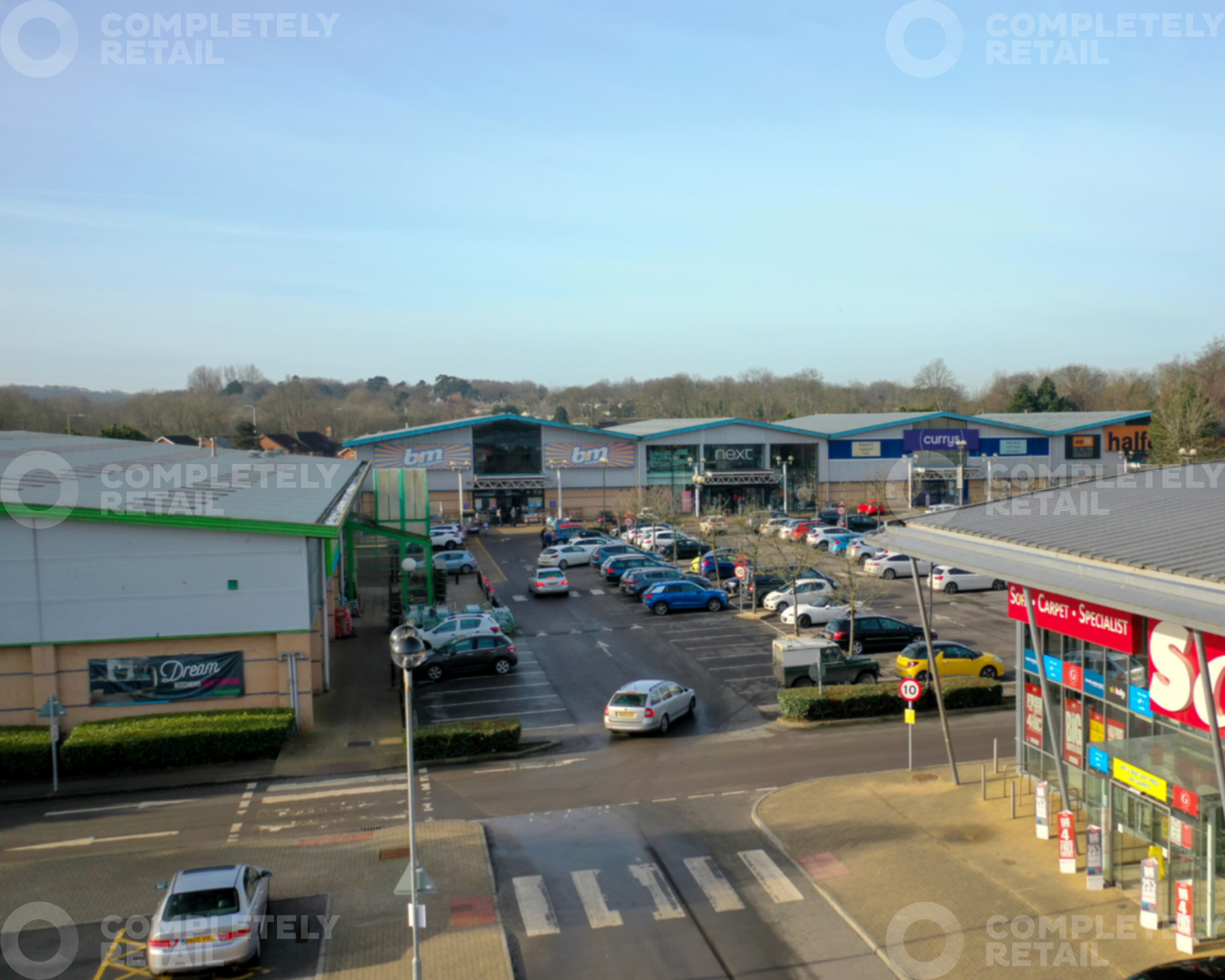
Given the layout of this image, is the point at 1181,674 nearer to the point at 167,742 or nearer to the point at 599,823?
the point at 599,823

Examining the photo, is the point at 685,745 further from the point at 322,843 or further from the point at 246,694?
the point at 246,694

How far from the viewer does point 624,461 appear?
63.4 metres

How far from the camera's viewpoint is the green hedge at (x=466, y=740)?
61.8 ft

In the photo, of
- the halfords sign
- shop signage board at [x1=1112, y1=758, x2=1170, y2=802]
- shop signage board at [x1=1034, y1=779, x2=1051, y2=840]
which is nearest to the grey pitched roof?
the halfords sign

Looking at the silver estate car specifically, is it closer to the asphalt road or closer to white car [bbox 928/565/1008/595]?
the asphalt road

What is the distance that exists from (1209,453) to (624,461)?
39.6m

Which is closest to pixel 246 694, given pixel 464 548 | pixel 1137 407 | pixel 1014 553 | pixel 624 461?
pixel 1014 553

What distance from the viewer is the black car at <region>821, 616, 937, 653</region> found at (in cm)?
2752

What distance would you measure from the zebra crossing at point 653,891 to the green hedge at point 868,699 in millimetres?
7020

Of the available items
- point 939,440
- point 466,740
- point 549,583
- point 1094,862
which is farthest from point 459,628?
point 939,440

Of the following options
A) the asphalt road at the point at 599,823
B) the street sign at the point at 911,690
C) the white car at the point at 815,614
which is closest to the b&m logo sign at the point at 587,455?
the white car at the point at 815,614

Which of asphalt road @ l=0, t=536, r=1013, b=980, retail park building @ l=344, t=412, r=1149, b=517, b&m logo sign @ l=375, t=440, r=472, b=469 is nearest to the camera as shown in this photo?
asphalt road @ l=0, t=536, r=1013, b=980

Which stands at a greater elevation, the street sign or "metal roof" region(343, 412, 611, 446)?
"metal roof" region(343, 412, 611, 446)

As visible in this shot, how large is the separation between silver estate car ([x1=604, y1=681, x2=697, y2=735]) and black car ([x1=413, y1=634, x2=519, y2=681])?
4.99 meters
